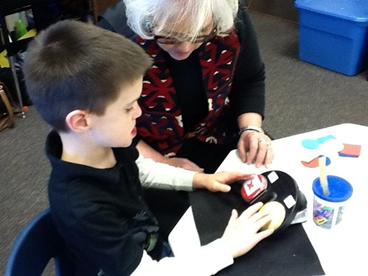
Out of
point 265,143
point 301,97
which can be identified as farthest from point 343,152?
point 301,97

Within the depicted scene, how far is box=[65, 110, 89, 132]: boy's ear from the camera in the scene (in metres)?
0.78

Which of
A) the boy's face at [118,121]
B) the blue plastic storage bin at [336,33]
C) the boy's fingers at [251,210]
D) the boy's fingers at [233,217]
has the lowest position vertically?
the blue plastic storage bin at [336,33]

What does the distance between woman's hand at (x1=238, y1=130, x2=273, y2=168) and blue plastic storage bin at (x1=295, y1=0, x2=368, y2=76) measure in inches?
58.3

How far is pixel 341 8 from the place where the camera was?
7.96 ft

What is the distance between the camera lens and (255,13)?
3373mm

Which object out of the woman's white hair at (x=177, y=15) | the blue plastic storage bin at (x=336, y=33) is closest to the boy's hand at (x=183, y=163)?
the woman's white hair at (x=177, y=15)

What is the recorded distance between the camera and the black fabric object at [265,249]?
781 millimetres

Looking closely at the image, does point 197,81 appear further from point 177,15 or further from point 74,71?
point 74,71

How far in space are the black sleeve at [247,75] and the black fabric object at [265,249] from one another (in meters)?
0.43

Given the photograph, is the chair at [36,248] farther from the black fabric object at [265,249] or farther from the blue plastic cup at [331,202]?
the blue plastic cup at [331,202]

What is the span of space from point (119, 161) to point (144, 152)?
308 millimetres

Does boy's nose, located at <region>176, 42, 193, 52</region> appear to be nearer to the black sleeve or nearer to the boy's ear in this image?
the black sleeve

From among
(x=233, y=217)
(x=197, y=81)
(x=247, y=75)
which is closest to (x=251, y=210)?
(x=233, y=217)

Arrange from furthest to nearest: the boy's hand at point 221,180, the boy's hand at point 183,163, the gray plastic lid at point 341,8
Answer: the gray plastic lid at point 341,8 < the boy's hand at point 183,163 < the boy's hand at point 221,180
